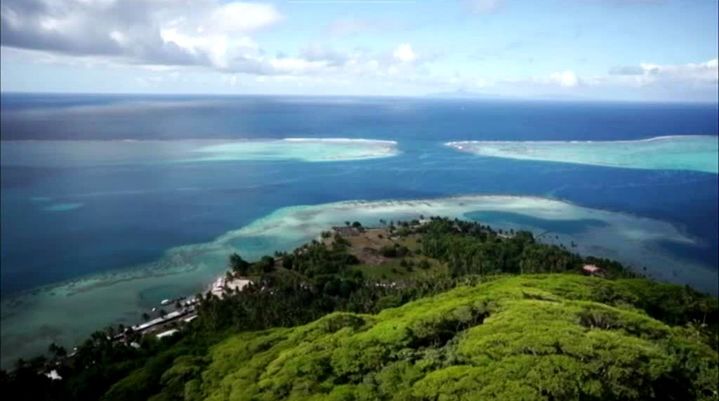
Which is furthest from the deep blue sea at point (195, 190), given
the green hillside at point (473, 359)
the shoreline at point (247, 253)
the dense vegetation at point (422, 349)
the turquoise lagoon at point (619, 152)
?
the green hillside at point (473, 359)

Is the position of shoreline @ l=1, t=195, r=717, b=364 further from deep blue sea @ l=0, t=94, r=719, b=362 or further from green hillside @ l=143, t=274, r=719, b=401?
green hillside @ l=143, t=274, r=719, b=401

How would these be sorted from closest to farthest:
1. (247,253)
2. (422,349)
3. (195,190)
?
(422,349) → (247,253) → (195,190)

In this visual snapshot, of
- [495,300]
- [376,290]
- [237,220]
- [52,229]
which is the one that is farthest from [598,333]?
[52,229]

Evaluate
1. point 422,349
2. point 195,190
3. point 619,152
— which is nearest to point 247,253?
point 195,190

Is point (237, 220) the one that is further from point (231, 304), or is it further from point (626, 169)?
point (626, 169)

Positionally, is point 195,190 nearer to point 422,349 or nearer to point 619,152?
point 422,349

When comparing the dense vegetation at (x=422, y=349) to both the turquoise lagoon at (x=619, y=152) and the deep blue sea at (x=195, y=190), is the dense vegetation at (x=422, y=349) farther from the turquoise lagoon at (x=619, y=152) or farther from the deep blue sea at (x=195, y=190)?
the turquoise lagoon at (x=619, y=152)
